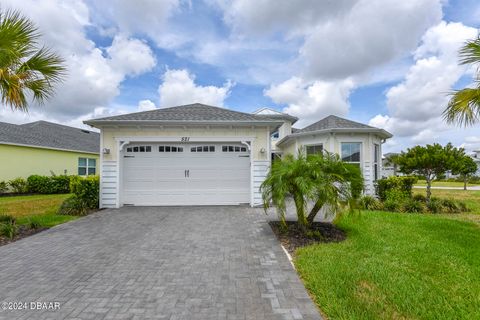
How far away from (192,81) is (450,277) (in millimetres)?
14333

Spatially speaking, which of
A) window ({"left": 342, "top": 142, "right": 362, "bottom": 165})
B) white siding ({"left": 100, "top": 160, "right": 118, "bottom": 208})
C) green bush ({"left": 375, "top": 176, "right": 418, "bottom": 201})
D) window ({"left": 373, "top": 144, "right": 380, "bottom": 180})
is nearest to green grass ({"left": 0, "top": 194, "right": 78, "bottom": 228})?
white siding ({"left": 100, "top": 160, "right": 118, "bottom": 208})

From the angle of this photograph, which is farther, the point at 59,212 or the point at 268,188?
the point at 59,212

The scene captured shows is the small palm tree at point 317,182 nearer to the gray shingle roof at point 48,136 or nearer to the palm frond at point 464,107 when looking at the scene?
the palm frond at point 464,107

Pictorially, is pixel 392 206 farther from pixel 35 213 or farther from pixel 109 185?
pixel 35 213

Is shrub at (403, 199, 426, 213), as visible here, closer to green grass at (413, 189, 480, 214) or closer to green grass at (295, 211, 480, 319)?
green grass at (413, 189, 480, 214)

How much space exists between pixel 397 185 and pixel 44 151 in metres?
20.1

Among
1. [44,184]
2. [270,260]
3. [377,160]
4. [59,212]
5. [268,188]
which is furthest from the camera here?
[44,184]

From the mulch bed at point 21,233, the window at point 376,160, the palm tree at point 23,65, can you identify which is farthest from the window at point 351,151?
the mulch bed at point 21,233

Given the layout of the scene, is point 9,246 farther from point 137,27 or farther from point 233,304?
point 137,27

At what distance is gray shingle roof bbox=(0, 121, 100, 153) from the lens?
15664 mm

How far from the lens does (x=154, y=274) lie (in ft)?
A: 13.0

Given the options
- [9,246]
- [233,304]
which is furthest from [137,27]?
[233,304]

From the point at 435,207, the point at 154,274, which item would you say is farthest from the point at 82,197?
the point at 435,207

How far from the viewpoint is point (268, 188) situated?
20.3 feet
